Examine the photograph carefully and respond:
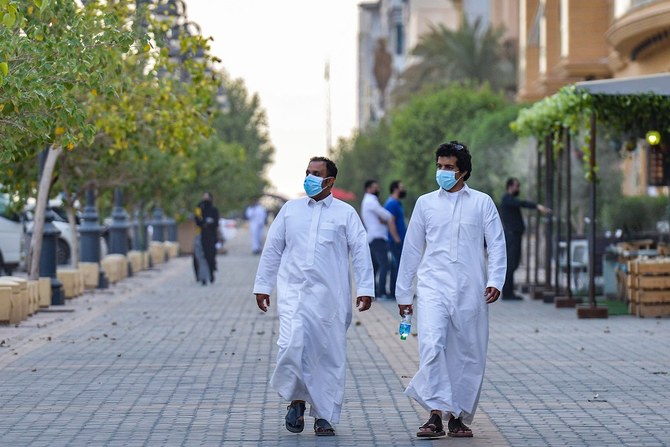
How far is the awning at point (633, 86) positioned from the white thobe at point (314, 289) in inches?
383

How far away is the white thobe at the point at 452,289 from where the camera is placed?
9.41m

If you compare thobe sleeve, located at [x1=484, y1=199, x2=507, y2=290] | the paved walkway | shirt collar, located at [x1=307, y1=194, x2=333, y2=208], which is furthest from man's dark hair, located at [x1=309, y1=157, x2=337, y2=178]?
the paved walkway

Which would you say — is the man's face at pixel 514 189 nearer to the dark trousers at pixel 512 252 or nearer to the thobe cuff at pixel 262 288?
the dark trousers at pixel 512 252

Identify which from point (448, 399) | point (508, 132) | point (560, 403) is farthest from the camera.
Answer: point (508, 132)

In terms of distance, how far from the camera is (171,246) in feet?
159

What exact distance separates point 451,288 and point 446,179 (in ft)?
2.09

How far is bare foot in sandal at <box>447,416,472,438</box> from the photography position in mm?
9508

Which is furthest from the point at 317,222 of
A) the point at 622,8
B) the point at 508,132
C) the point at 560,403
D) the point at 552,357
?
the point at 508,132

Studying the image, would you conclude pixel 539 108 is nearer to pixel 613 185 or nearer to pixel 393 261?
pixel 393 261

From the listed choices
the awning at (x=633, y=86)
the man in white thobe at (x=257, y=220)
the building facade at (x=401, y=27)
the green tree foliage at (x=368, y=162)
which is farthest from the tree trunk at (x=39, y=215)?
the building facade at (x=401, y=27)

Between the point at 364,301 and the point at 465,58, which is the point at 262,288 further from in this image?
the point at 465,58

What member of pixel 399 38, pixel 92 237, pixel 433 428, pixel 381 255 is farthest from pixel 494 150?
pixel 399 38

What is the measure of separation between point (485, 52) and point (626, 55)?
30113 millimetres

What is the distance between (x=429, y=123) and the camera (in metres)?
64.0
